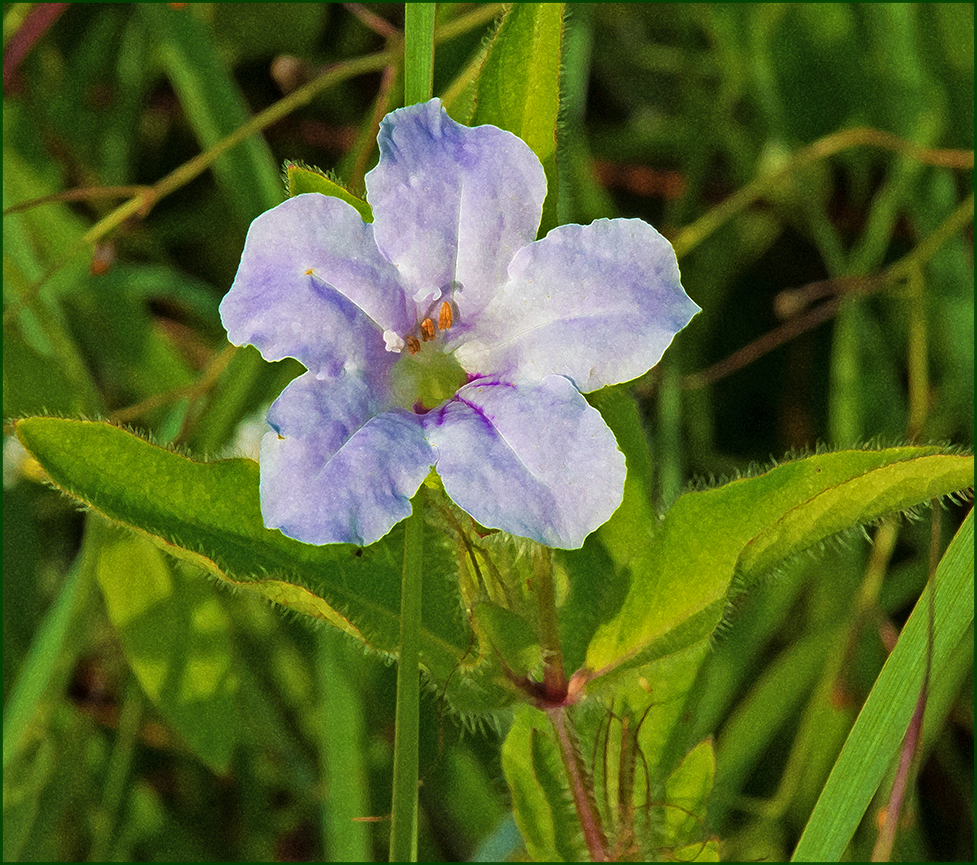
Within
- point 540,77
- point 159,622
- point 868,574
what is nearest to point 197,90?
point 159,622

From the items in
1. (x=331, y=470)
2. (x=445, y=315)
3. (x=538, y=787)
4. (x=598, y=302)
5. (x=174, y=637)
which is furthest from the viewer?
(x=174, y=637)

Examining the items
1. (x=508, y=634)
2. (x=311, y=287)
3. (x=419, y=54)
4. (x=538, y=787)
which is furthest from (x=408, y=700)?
(x=419, y=54)

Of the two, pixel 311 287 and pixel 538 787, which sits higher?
pixel 311 287

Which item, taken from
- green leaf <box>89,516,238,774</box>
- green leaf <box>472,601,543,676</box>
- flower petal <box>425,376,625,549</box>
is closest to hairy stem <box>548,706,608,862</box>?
green leaf <box>472,601,543,676</box>

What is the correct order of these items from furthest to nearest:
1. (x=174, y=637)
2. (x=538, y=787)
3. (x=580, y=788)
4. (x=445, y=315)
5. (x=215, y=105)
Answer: (x=215, y=105) < (x=174, y=637) < (x=538, y=787) < (x=580, y=788) < (x=445, y=315)

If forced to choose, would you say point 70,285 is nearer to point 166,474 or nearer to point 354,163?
point 354,163

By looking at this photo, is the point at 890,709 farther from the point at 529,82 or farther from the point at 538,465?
Result: the point at 529,82

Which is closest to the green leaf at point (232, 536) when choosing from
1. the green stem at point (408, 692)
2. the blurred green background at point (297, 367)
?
the green stem at point (408, 692)
